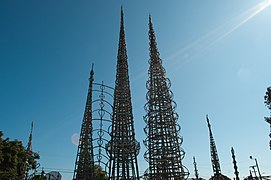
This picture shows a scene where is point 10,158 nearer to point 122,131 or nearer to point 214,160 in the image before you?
A: point 122,131

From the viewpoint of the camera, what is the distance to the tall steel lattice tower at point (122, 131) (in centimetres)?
2192

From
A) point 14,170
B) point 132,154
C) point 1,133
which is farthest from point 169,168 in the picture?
point 1,133

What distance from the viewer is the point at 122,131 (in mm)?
23797

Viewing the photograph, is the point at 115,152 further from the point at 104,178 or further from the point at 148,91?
the point at 104,178

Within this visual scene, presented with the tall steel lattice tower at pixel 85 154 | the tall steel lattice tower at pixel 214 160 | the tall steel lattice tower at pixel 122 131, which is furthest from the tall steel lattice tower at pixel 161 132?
the tall steel lattice tower at pixel 214 160

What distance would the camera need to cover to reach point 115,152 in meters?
22.4

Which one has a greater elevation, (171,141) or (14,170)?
(171,141)

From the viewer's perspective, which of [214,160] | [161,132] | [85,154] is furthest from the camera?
[214,160]

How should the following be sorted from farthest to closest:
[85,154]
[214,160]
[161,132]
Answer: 1. [214,160]
2. [85,154]
3. [161,132]

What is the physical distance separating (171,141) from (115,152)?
20.5 ft

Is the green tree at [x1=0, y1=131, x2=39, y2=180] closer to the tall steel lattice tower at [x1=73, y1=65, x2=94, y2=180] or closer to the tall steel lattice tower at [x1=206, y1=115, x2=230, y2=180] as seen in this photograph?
the tall steel lattice tower at [x1=73, y1=65, x2=94, y2=180]

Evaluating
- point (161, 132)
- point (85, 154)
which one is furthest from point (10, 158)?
point (161, 132)

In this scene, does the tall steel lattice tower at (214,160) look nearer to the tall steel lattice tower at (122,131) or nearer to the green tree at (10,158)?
the tall steel lattice tower at (122,131)

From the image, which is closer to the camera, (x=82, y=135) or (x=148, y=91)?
(x=148, y=91)
